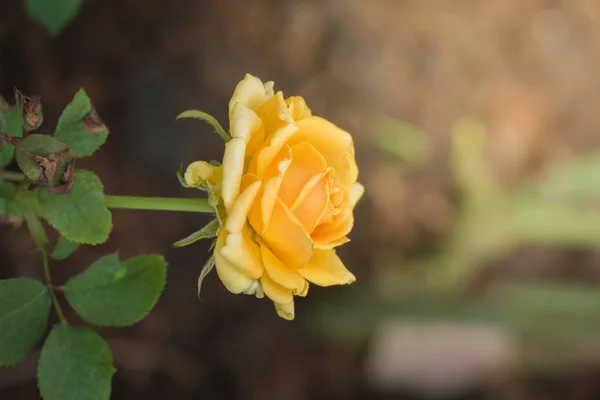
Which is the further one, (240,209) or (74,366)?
(74,366)

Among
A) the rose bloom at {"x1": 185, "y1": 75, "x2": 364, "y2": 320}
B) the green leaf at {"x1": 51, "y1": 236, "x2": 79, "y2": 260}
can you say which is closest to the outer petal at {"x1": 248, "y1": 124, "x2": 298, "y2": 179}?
the rose bloom at {"x1": 185, "y1": 75, "x2": 364, "y2": 320}

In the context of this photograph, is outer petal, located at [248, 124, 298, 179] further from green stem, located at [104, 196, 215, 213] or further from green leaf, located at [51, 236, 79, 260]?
green leaf, located at [51, 236, 79, 260]

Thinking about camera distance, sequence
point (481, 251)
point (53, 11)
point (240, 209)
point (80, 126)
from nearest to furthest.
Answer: point (240, 209) → point (80, 126) → point (53, 11) → point (481, 251)

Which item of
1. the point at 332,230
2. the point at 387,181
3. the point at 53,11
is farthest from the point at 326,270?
the point at 387,181

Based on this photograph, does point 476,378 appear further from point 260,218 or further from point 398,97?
point 260,218

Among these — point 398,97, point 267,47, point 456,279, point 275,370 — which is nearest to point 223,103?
point 267,47

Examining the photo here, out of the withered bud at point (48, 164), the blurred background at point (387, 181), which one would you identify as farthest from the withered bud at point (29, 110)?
the blurred background at point (387, 181)

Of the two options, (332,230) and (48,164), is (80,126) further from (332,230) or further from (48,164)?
(332,230)
